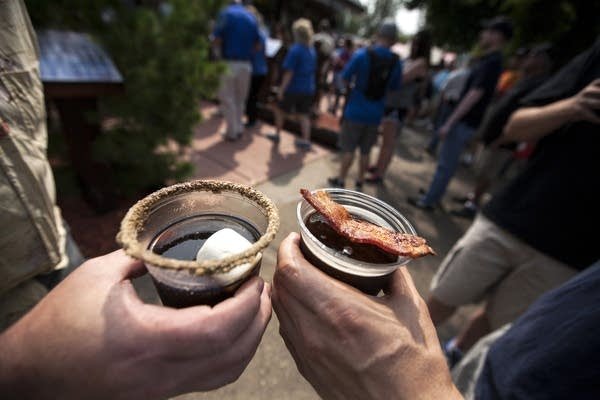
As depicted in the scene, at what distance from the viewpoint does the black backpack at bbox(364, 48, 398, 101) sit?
3.89 metres

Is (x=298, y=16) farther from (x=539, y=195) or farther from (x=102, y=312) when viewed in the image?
(x=102, y=312)

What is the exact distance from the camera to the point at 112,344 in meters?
0.61

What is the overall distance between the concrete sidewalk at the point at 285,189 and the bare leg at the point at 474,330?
0.96 ft

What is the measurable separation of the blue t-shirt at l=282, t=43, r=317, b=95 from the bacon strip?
4718mm

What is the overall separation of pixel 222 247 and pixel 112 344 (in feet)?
1.00

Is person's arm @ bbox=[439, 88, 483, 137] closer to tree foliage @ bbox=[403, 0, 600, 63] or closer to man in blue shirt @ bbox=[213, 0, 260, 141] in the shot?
man in blue shirt @ bbox=[213, 0, 260, 141]

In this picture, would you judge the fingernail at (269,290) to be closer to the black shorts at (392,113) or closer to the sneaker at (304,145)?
the black shorts at (392,113)

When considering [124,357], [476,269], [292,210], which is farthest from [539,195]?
[292,210]

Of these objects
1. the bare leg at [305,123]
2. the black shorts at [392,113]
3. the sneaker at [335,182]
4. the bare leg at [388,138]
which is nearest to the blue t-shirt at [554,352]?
the sneaker at [335,182]

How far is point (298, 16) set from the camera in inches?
637

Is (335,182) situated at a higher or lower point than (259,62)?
lower

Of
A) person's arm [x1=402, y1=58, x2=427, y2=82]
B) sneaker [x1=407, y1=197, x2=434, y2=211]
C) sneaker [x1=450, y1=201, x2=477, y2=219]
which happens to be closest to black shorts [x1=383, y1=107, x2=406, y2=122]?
person's arm [x1=402, y1=58, x2=427, y2=82]

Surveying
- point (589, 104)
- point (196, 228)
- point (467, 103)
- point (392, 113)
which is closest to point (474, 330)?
point (589, 104)

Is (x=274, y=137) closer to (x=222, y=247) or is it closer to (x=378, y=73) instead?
(x=378, y=73)
